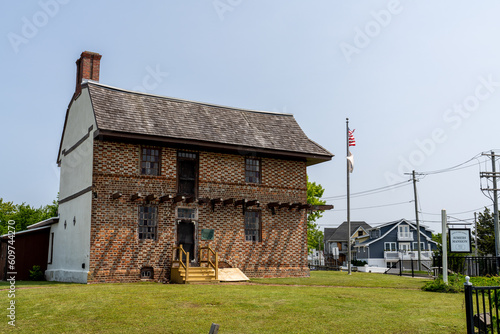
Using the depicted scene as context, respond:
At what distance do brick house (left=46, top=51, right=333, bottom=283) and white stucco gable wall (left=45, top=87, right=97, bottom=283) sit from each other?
0.18 ft

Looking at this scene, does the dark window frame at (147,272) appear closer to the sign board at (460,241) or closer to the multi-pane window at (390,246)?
the sign board at (460,241)

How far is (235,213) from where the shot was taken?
22.8 m

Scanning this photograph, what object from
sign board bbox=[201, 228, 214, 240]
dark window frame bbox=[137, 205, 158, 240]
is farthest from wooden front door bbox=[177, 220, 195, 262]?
dark window frame bbox=[137, 205, 158, 240]

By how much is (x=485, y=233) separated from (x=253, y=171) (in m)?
46.9

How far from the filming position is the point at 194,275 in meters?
19.2

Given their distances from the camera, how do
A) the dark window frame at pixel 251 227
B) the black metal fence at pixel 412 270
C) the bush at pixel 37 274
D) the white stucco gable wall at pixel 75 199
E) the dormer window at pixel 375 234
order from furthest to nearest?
the dormer window at pixel 375 234 < the black metal fence at pixel 412 270 < the bush at pixel 37 274 < the dark window frame at pixel 251 227 < the white stucco gable wall at pixel 75 199

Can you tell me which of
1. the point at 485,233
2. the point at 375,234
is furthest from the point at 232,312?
the point at 375,234

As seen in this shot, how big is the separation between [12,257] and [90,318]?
16.5 meters

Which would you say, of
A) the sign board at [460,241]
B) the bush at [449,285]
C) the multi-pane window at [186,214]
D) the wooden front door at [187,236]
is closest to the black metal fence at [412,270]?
the sign board at [460,241]

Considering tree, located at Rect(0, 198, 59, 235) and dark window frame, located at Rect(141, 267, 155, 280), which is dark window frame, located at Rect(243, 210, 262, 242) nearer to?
dark window frame, located at Rect(141, 267, 155, 280)

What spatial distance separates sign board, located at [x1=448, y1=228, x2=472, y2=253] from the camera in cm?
2019

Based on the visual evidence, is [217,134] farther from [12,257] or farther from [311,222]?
[311,222]

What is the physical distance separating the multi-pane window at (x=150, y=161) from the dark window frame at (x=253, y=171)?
431 cm

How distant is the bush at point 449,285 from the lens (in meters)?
16.4
